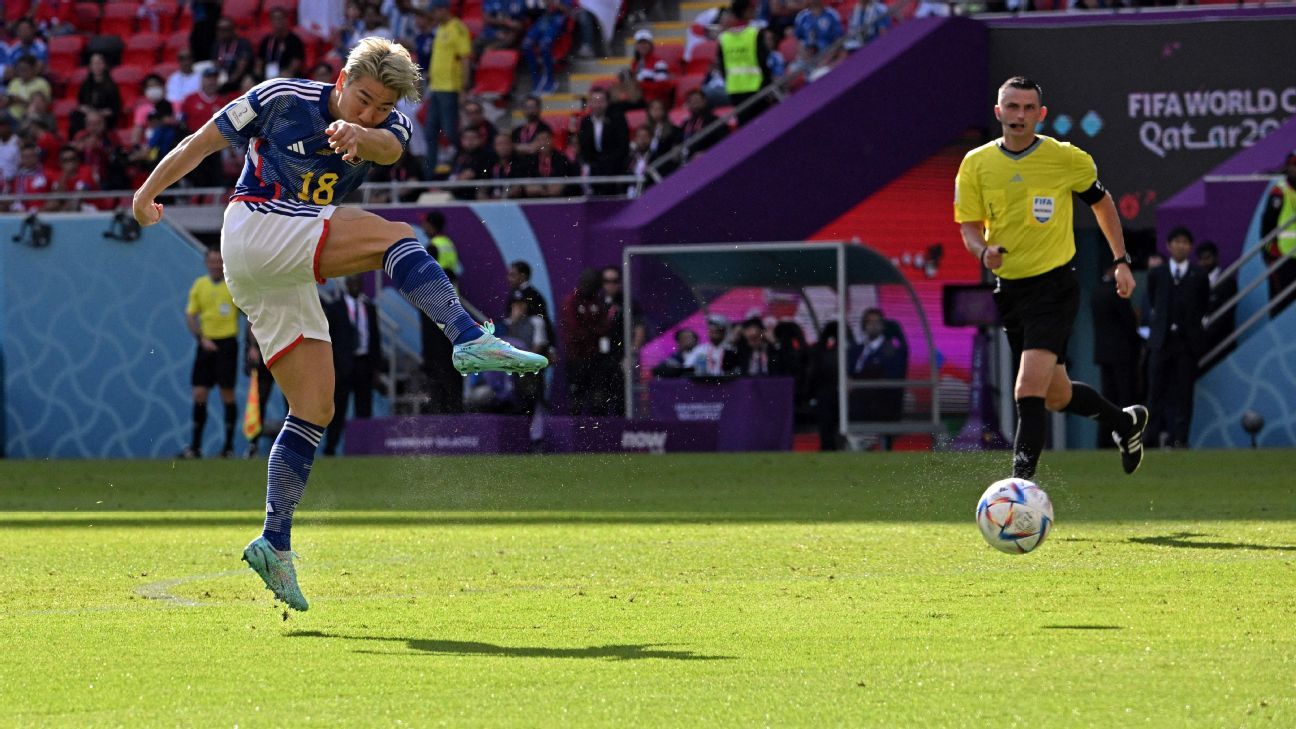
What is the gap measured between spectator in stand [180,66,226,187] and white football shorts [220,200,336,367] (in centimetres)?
1836

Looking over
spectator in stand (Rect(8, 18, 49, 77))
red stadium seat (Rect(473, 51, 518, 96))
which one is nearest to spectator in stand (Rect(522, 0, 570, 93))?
red stadium seat (Rect(473, 51, 518, 96))

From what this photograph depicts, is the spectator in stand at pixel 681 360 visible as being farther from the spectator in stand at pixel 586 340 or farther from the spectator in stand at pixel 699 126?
the spectator in stand at pixel 699 126

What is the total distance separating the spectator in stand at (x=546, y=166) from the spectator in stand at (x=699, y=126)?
4.51 feet

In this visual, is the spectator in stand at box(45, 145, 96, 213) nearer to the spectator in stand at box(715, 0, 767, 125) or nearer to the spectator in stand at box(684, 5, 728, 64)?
the spectator in stand at box(684, 5, 728, 64)

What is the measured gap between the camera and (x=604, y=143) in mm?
23688

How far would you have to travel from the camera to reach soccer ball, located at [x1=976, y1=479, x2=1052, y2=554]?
8984 mm

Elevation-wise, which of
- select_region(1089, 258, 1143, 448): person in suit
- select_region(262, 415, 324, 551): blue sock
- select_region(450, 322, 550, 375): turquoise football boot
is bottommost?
select_region(1089, 258, 1143, 448): person in suit

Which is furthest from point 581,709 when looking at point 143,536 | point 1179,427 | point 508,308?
point 508,308

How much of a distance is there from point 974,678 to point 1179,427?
15148mm

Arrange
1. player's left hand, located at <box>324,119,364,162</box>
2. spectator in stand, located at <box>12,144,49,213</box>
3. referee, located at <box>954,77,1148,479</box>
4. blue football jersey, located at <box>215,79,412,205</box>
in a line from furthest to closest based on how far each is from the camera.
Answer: spectator in stand, located at <box>12,144,49,213</box>, referee, located at <box>954,77,1148,479</box>, blue football jersey, located at <box>215,79,412,205</box>, player's left hand, located at <box>324,119,364,162</box>

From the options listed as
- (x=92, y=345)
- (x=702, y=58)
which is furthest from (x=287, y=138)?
(x=92, y=345)

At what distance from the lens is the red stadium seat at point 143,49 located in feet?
99.2

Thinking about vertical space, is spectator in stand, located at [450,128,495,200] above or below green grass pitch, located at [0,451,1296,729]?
above

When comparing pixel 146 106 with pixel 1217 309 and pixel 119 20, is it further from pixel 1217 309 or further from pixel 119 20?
pixel 1217 309
